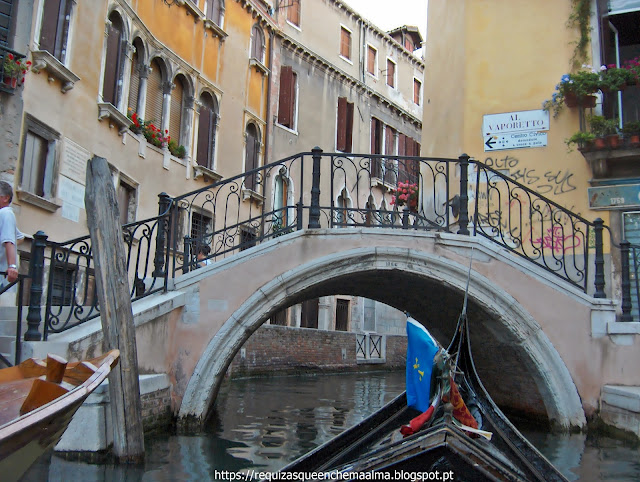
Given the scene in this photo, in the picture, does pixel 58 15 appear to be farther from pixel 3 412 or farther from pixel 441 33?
pixel 3 412

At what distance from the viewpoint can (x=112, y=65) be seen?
9984 millimetres

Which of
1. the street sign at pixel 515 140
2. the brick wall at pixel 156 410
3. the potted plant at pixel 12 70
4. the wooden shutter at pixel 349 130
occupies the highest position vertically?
the wooden shutter at pixel 349 130

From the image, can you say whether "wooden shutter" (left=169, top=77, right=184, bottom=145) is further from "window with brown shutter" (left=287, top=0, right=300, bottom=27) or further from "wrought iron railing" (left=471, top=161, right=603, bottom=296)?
"wrought iron railing" (left=471, top=161, right=603, bottom=296)

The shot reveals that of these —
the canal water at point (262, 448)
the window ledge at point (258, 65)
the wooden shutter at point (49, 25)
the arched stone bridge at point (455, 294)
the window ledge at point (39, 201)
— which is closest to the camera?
the canal water at point (262, 448)

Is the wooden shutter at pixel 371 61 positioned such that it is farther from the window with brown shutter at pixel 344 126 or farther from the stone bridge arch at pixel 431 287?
the stone bridge arch at pixel 431 287

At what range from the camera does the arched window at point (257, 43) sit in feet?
48.4

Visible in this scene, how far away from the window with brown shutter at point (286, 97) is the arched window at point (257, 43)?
883 millimetres

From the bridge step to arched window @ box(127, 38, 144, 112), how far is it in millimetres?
8097

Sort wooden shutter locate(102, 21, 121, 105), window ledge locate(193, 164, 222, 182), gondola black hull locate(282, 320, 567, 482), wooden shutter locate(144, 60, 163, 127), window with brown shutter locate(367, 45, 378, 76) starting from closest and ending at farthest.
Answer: gondola black hull locate(282, 320, 567, 482) < wooden shutter locate(102, 21, 121, 105) < wooden shutter locate(144, 60, 163, 127) < window ledge locate(193, 164, 222, 182) < window with brown shutter locate(367, 45, 378, 76)

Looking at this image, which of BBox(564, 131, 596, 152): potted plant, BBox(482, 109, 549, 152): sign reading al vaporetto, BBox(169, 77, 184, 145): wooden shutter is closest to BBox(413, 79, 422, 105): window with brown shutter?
BBox(169, 77, 184, 145): wooden shutter

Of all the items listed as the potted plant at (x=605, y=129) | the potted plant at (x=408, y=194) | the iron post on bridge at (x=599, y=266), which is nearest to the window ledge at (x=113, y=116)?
the potted plant at (x=408, y=194)

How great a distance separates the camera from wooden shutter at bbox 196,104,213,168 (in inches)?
502

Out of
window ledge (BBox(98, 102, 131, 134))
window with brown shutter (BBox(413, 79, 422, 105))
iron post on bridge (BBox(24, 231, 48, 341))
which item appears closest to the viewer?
iron post on bridge (BBox(24, 231, 48, 341))

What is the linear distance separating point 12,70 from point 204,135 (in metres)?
5.69
